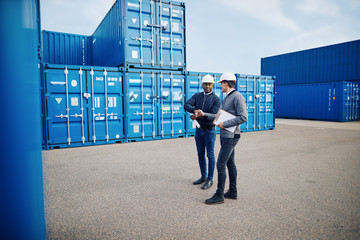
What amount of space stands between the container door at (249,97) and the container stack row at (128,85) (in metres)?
1.63

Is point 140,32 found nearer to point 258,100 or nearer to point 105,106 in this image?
point 105,106

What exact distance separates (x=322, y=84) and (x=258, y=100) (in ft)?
32.0

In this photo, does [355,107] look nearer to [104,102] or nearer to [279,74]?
[279,74]

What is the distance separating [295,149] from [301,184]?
12.0ft

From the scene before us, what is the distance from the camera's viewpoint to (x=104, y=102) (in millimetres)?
8938

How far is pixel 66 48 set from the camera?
1290cm

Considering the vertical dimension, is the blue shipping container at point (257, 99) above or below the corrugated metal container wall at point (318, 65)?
below

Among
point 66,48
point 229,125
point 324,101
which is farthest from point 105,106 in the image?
point 324,101

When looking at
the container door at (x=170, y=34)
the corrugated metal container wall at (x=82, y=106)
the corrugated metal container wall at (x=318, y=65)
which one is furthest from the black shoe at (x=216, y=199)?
the corrugated metal container wall at (x=318, y=65)

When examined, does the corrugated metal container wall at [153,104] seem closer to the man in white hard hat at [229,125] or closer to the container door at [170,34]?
the container door at [170,34]

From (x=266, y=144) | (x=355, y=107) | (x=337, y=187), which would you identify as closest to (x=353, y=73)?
(x=355, y=107)

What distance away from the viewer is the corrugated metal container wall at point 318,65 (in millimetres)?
20062

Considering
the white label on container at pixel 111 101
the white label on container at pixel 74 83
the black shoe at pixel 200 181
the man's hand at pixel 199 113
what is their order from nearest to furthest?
the man's hand at pixel 199 113 < the black shoe at pixel 200 181 < the white label on container at pixel 74 83 < the white label on container at pixel 111 101

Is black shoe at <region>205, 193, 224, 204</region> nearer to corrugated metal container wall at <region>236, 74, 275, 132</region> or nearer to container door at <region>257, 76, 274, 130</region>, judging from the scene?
corrugated metal container wall at <region>236, 74, 275, 132</region>
